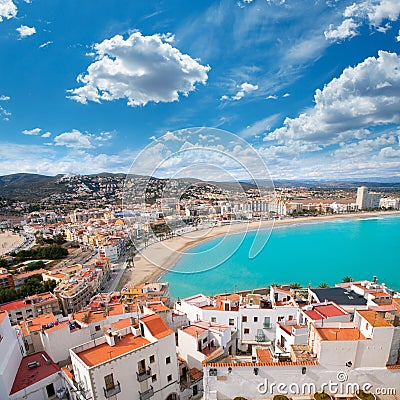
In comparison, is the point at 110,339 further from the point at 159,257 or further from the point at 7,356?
the point at 159,257

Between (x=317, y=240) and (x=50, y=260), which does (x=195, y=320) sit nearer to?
(x=50, y=260)

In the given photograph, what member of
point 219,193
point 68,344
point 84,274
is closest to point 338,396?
point 219,193

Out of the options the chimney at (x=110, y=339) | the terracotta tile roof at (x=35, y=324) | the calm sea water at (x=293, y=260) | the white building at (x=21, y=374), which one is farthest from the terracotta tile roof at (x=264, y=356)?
the terracotta tile roof at (x=35, y=324)

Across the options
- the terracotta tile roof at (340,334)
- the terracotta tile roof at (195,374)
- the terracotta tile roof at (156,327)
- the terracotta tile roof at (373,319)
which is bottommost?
the terracotta tile roof at (195,374)

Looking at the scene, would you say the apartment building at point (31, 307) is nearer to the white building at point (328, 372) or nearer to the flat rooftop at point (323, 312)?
the white building at point (328, 372)

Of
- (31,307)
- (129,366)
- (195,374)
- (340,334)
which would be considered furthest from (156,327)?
(31,307)

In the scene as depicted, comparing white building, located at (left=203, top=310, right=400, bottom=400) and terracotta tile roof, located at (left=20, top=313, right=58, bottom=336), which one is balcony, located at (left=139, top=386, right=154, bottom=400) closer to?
white building, located at (left=203, top=310, right=400, bottom=400)

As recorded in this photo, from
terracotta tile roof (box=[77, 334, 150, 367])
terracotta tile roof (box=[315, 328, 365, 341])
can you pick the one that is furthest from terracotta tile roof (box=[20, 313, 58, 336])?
terracotta tile roof (box=[315, 328, 365, 341])
